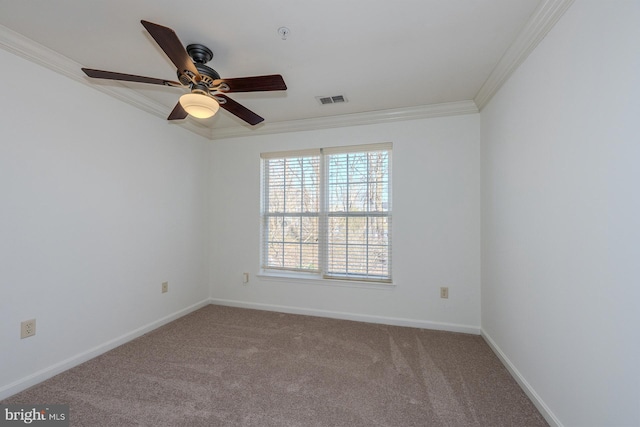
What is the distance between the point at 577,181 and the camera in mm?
1359

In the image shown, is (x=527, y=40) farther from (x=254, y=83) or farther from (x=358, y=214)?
(x=358, y=214)

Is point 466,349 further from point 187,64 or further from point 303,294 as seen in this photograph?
point 187,64

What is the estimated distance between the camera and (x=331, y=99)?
2803 mm

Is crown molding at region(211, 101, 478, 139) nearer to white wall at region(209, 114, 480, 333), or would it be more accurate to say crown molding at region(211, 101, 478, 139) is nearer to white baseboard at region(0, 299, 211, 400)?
white wall at region(209, 114, 480, 333)

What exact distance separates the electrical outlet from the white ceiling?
193cm

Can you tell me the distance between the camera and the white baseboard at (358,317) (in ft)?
9.44

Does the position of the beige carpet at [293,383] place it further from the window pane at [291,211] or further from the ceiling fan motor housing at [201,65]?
the ceiling fan motor housing at [201,65]

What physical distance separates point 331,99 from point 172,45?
1.72 metres

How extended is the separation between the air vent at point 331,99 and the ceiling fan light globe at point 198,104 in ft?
4.24

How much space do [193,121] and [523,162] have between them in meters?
3.55

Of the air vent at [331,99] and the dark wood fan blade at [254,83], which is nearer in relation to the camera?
the dark wood fan blade at [254,83]

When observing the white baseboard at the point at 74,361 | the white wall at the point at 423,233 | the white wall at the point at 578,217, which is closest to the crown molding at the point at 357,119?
the white wall at the point at 423,233

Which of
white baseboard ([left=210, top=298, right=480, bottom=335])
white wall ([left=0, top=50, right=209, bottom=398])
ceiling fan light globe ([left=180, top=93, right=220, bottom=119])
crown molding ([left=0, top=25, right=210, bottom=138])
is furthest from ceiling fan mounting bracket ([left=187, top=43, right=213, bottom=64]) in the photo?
white baseboard ([left=210, top=298, right=480, bottom=335])

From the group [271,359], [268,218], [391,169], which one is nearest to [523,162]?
[391,169]
